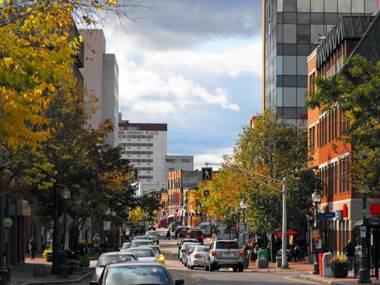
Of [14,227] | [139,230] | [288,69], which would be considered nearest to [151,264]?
[14,227]

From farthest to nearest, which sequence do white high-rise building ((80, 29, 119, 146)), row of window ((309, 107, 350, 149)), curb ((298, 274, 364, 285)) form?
white high-rise building ((80, 29, 119, 146)), row of window ((309, 107, 350, 149)), curb ((298, 274, 364, 285))

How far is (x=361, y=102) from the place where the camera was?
32500 millimetres

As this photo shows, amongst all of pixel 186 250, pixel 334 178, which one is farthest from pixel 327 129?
pixel 186 250

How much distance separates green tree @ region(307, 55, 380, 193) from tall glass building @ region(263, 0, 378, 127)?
6430 centimetres

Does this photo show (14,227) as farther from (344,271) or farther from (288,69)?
(288,69)

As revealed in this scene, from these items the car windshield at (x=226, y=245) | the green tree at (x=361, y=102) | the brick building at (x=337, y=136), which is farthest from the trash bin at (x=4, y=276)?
the brick building at (x=337, y=136)

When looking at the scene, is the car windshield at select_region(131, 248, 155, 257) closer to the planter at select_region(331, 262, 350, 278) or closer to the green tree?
the green tree

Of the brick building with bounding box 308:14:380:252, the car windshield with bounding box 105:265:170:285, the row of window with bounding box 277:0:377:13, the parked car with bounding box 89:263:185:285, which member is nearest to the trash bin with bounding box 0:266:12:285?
the parked car with bounding box 89:263:185:285

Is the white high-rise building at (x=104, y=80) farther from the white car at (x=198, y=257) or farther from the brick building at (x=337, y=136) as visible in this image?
the white car at (x=198, y=257)

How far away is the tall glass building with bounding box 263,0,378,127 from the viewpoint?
324 ft

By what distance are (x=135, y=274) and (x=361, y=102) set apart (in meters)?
17.2

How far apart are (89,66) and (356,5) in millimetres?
65154

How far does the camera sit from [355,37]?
58.1m

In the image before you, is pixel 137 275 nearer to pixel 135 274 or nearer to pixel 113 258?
pixel 135 274
